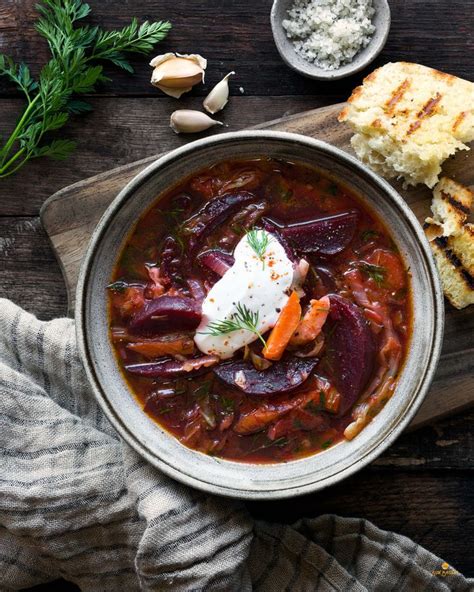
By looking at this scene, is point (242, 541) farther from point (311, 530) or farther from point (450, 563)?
point (450, 563)

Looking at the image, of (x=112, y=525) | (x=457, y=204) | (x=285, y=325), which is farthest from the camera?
(x=112, y=525)

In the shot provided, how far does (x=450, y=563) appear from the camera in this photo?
4.21m

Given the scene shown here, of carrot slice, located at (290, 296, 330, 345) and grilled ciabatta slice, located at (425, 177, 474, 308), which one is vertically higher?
grilled ciabatta slice, located at (425, 177, 474, 308)

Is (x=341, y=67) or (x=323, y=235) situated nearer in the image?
(x=323, y=235)

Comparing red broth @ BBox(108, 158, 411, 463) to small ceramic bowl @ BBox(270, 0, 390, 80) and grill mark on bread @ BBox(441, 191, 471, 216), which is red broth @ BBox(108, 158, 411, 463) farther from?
small ceramic bowl @ BBox(270, 0, 390, 80)

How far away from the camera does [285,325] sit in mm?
3576

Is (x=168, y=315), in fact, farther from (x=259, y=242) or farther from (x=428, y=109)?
(x=428, y=109)

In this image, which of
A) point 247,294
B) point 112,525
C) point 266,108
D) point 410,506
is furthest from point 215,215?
point 410,506

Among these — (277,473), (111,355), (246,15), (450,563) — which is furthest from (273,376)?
(246,15)

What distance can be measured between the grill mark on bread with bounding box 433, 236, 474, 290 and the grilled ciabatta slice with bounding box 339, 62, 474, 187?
303 mm

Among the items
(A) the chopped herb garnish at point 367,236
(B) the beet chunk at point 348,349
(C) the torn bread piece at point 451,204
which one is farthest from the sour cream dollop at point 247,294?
(C) the torn bread piece at point 451,204

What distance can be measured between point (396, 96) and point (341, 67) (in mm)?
414

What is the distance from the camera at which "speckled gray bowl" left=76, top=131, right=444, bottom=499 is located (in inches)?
139

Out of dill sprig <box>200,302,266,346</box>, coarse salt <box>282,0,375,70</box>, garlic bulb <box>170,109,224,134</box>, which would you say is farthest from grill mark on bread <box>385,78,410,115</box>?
dill sprig <box>200,302,266,346</box>
